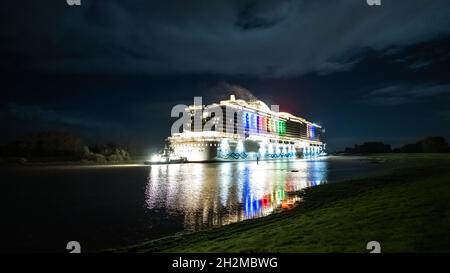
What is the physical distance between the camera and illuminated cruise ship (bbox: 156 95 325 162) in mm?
97500

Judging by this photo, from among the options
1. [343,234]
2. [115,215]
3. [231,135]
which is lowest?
[115,215]

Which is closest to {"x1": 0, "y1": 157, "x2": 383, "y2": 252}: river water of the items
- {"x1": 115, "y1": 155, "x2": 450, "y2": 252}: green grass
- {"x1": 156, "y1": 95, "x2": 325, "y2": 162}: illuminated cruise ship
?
{"x1": 115, "y1": 155, "x2": 450, "y2": 252}: green grass

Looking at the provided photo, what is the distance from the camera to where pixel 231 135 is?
106m

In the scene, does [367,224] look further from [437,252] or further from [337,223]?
[437,252]

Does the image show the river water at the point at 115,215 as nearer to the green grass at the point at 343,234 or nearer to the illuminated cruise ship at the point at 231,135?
the green grass at the point at 343,234

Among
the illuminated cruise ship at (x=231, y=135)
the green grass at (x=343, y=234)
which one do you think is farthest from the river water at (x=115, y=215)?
the illuminated cruise ship at (x=231, y=135)

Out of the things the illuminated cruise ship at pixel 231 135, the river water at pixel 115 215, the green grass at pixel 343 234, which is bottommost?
the river water at pixel 115 215

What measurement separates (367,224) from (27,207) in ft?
58.5

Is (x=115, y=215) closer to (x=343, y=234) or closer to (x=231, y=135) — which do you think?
(x=343, y=234)

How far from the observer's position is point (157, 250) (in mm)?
9125

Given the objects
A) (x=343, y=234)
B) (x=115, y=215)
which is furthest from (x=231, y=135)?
(x=343, y=234)

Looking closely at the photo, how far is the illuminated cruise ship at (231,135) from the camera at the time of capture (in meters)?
97.5

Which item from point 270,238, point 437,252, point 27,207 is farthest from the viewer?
point 27,207

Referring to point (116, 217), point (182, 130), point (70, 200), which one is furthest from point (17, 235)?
point (182, 130)
